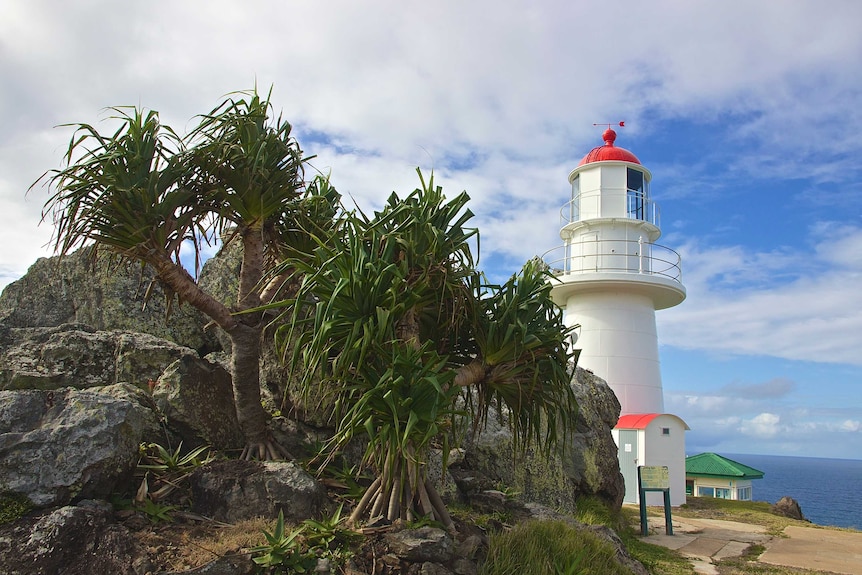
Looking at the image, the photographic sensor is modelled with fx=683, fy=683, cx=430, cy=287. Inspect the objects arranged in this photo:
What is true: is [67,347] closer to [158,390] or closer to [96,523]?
[158,390]

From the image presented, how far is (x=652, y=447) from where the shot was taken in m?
15.5

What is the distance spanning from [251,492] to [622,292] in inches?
521

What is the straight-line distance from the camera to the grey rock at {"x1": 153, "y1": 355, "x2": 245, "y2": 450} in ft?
20.2

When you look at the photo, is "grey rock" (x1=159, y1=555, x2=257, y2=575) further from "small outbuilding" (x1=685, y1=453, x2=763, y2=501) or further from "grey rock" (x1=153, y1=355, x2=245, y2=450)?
"small outbuilding" (x1=685, y1=453, x2=763, y2=501)

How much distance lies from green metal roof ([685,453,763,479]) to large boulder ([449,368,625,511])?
33.5 feet

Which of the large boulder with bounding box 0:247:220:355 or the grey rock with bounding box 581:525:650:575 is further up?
the large boulder with bounding box 0:247:220:355

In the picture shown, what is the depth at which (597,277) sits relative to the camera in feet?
53.7

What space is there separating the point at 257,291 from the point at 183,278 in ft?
2.96

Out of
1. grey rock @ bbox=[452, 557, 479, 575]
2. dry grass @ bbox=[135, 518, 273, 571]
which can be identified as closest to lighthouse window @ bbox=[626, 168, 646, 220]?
grey rock @ bbox=[452, 557, 479, 575]

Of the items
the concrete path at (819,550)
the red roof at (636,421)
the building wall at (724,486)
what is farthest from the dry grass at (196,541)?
the building wall at (724,486)

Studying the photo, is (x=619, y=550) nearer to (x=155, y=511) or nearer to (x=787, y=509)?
(x=155, y=511)

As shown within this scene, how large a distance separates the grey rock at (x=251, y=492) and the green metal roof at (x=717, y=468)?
55.5 ft

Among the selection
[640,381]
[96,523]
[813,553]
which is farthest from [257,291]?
[640,381]

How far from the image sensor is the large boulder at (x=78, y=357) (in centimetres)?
626
